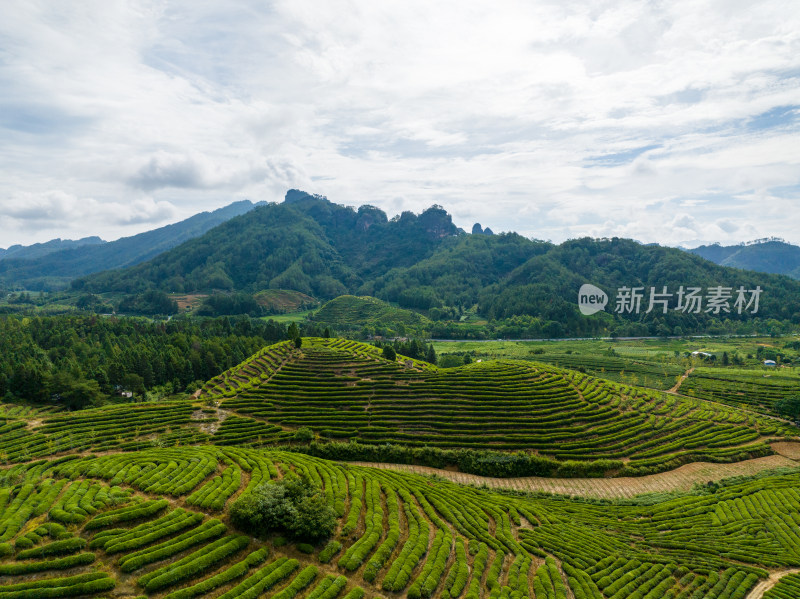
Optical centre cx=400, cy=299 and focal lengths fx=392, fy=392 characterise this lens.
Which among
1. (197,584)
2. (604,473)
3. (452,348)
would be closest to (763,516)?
(604,473)

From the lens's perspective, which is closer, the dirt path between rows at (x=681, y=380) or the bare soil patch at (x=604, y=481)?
the bare soil patch at (x=604, y=481)

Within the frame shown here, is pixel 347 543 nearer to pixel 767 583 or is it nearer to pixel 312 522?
pixel 312 522

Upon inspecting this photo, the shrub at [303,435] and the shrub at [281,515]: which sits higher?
the shrub at [281,515]

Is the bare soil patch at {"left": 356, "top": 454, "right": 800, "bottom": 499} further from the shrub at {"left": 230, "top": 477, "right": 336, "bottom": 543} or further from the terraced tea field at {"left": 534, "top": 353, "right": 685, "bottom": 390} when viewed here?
the terraced tea field at {"left": 534, "top": 353, "right": 685, "bottom": 390}

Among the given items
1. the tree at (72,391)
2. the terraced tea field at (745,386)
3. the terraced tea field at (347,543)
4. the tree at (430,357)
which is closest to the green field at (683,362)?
the terraced tea field at (745,386)

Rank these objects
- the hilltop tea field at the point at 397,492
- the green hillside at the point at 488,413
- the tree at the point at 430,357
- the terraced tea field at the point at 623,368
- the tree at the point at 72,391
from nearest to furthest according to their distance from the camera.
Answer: the hilltop tea field at the point at 397,492, the green hillside at the point at 488,413, the tree at the point at 72,391, the terraced tea field at the point at 623,368, the tree at the point at 430,357

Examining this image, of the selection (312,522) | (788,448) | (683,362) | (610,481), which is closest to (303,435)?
(312,522)

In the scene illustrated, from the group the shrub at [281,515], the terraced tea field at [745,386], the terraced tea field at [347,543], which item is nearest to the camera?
the terraced tea field at [347,543]

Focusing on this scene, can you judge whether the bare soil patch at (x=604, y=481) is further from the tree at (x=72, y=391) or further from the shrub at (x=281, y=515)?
the tree at (x=72, y=391)
